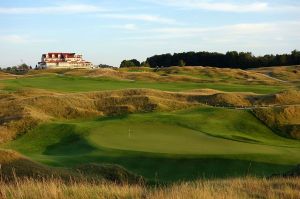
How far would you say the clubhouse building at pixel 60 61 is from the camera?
155 meters

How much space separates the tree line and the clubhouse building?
24.6 m

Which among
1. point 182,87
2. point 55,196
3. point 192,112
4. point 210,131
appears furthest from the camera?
point 182,87

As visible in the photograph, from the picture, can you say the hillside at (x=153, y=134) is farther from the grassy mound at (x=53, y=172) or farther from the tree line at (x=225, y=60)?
the tree line at (x=225, y=60)

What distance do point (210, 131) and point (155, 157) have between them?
7926mm

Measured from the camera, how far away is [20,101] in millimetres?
35062

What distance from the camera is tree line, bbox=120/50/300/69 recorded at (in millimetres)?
114750

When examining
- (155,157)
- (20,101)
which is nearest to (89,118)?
(20,101)

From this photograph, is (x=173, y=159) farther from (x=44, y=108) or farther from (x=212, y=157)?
(x=44, y=108)

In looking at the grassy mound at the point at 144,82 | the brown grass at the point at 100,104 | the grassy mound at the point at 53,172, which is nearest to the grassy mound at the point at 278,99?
the brown grass at the point at 100,104

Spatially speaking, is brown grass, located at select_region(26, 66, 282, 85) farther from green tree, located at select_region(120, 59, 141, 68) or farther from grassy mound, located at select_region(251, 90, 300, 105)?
green tree, located at select_region(120, 59, 141, 68)

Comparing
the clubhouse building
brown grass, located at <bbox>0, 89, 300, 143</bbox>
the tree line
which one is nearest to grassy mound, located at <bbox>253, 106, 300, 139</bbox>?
brown grass, located at <bbox>0, 89, 300, 143</bbox>

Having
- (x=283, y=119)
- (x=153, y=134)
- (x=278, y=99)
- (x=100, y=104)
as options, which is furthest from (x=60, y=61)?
(x=153, y=134)

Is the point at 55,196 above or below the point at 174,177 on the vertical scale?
above

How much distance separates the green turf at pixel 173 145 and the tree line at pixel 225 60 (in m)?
86.3
